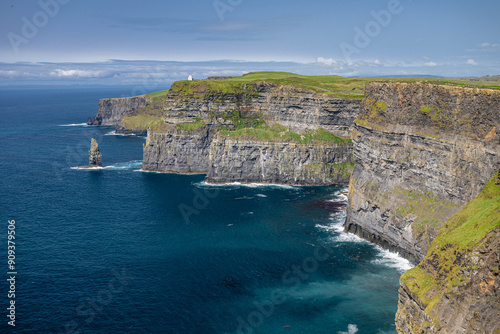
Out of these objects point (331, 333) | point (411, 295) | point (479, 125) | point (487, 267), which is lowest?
point (331, 333)

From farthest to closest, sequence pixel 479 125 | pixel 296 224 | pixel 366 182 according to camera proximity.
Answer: pixel 296 224, pixel 366 182, pixel 479 125

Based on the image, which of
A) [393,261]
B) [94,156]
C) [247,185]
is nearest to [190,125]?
[247,185]

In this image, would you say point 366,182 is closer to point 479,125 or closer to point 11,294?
point 479,125

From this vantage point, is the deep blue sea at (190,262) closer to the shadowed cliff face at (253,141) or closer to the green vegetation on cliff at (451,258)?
the shadowed cliff face at (253,141)

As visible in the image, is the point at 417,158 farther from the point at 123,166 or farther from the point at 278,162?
the point at 123,166

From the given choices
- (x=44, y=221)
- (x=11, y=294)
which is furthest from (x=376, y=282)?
(x=44, y=221)

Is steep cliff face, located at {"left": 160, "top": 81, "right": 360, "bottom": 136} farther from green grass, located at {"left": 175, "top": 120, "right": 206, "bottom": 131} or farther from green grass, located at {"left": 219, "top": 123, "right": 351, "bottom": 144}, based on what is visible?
green grass, located at {"left": 175, "top": 120, "right": 206, "bottom": 131}
